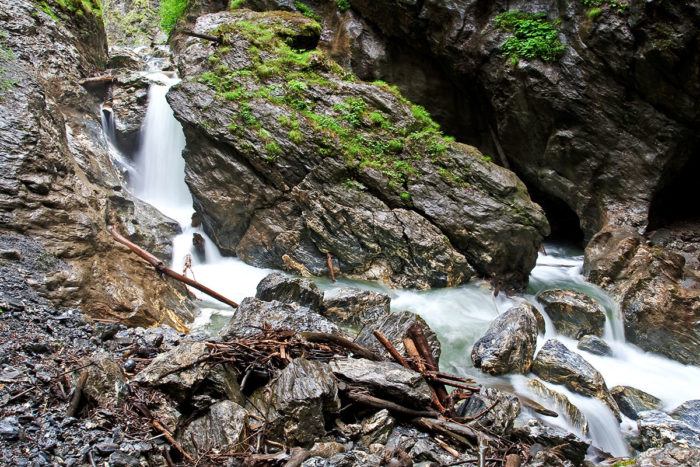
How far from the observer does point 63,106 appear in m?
10.9

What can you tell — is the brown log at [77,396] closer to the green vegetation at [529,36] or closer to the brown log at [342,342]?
the brown log at [342,342]

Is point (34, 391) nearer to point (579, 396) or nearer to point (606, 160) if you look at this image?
point (579, 396)

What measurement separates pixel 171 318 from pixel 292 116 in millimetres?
6565

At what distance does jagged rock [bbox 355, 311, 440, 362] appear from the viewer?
494 cm

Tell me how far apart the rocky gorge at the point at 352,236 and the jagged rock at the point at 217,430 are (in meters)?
0.02

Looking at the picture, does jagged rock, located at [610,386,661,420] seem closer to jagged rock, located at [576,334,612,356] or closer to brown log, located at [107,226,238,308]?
jagged rock, located at [576,334,612,356]

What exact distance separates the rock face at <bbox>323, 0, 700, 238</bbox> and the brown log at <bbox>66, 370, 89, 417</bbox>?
46.4 ft

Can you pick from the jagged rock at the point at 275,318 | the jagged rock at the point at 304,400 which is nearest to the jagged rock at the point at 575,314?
the jagged rock at the point at 275,318

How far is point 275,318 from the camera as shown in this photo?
5188mm

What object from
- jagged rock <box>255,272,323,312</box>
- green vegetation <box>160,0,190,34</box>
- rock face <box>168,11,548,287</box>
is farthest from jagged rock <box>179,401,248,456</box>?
green vegetation <box>160,0,190,34</box>

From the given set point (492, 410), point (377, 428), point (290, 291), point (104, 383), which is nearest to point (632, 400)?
point (492, 410)

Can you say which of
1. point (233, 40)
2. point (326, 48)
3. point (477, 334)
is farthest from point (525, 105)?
point (233, 40)

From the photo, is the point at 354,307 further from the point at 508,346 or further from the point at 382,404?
the point at 382,404

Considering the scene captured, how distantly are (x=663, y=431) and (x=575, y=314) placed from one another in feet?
12.0
